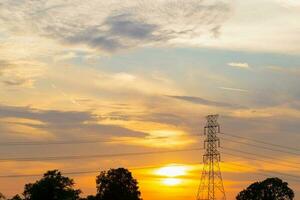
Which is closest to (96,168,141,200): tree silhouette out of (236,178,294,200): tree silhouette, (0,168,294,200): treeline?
(0,168,294,200): treeline

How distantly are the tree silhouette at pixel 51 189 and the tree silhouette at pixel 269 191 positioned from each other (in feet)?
184

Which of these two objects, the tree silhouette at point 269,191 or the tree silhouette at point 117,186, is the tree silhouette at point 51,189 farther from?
the tree silhouette at point 269,191

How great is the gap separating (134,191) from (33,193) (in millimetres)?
29670

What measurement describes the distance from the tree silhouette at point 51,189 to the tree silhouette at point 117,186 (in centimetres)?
801

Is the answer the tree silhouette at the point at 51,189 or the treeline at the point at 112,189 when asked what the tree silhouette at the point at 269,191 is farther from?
the tree silhouette at the point at 51,189

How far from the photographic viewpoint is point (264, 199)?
7387 inches

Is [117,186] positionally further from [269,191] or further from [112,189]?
[269,191]

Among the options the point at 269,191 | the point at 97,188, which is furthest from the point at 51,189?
the point at 269,191

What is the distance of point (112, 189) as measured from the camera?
578 ft

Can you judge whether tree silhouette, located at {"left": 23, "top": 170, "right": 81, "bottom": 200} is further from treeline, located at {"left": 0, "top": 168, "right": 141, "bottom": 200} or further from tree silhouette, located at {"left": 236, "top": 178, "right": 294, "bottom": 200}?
tree silhouette, located at {"left": 236, "top": 178, "right": 294, "bottom": 200}

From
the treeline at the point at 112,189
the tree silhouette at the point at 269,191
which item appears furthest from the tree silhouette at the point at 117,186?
the tree silhouette at the point at 269,191

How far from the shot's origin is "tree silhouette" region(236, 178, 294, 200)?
619 ft

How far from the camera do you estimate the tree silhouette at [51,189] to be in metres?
167

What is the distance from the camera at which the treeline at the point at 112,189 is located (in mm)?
168125
